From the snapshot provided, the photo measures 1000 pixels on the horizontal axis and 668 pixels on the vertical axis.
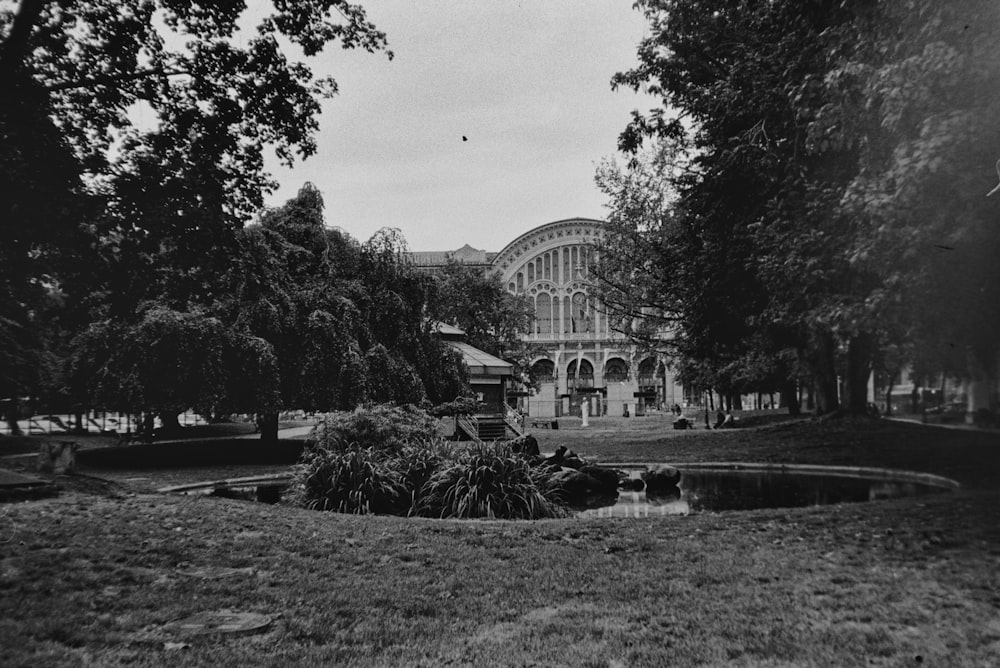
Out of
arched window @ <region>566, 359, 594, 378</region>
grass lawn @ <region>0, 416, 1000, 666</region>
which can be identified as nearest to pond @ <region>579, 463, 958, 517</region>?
grass lawn @ <region>0, 416, 1000, 666</region>

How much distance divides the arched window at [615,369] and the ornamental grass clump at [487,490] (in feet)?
220

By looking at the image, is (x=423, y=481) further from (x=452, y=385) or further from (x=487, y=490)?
(x=452, y=385)

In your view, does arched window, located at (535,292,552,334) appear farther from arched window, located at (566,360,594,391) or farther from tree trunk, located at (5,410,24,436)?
tree trunk, located at (5,410,24,436)

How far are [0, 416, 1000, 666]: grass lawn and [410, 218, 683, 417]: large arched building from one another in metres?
63.0

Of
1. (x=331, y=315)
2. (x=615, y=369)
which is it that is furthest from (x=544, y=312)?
(x=331, y=315)

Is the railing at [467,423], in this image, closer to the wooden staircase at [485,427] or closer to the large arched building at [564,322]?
the wooden staircase at [485,427]

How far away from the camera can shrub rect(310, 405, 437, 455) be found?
12562mm

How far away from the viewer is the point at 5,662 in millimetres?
3793

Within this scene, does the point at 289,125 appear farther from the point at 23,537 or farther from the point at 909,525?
the point at 909,525

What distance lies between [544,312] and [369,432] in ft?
213

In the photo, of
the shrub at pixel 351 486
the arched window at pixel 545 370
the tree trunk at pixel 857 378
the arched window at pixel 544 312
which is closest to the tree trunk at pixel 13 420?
the shrub at pixel 351 486

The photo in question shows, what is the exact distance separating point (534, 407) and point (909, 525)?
56.9 metres

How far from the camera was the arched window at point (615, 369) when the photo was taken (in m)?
77.7

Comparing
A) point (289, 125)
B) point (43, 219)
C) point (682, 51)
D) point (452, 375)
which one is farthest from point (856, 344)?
point (43, 219)
